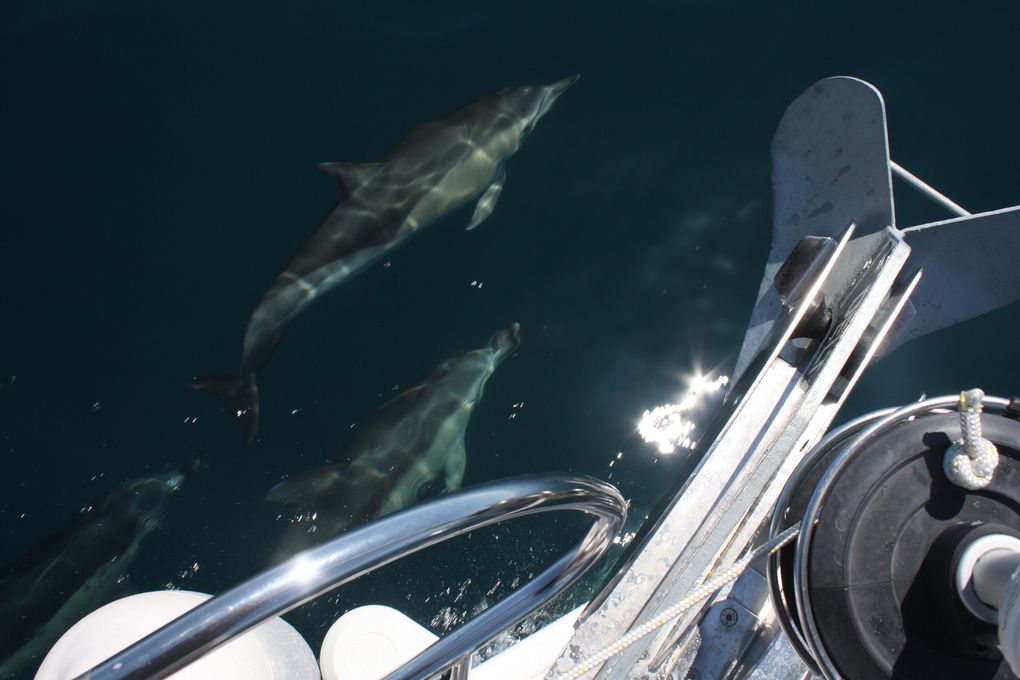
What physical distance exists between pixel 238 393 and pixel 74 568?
1.44 m

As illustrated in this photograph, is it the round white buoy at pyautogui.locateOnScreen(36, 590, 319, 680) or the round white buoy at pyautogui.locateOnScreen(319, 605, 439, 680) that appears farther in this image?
the round white buoy at pyautogui.locateOnScreen(319, 605, 439, 680)

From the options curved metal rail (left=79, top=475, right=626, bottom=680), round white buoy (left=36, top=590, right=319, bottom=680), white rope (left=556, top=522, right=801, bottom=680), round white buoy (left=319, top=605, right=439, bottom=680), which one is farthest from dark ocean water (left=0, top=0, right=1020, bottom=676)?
curved metal rail (left=79, top=475, right=626, bottom=680)

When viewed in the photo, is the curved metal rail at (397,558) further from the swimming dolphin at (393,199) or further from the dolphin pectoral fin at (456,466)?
the swimming dolphin at (393,199)

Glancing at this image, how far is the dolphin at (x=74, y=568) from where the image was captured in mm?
5312

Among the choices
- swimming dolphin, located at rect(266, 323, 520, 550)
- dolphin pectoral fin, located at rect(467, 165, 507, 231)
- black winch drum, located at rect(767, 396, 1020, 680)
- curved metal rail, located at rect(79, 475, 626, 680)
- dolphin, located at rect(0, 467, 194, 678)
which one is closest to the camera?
curved metal rail, located at rect(79, 475, 626, 680)

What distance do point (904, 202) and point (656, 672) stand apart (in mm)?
4460

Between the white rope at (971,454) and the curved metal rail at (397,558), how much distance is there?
912 millimetres

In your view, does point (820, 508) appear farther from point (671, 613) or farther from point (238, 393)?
point (238, 393)

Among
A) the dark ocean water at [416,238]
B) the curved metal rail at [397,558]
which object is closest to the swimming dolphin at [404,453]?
the dark ocean water at [416,238]

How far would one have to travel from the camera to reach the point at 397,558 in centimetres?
187

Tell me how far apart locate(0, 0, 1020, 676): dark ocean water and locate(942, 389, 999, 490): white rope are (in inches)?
125

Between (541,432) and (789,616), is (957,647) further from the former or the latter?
(541,432)

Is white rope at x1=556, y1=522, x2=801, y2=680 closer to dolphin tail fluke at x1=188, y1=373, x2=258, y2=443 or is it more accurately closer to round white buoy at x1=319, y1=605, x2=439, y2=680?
round white buoy at x1=319, y1=605, x2=439, y2=680

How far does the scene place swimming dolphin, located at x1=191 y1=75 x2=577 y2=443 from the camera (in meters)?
5.82
